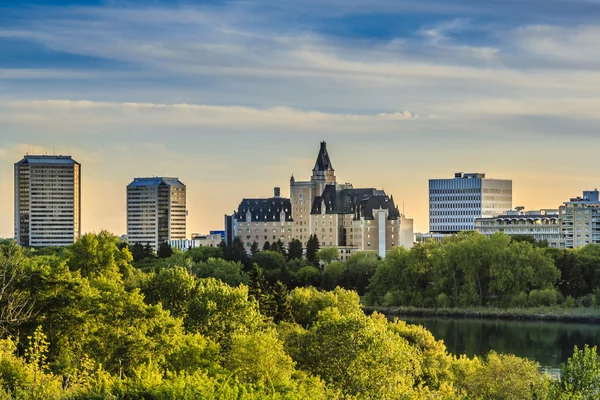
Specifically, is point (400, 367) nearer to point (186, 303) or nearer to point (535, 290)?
point (186, 303)

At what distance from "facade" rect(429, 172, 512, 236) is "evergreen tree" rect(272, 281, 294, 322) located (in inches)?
4900

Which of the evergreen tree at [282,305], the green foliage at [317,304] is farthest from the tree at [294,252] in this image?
the evergreen tree at [282,305]

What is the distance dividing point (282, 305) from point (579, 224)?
321 feet

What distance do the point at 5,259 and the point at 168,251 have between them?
7225 cm

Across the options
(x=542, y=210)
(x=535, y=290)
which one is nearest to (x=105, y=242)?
(x=535, y=290)

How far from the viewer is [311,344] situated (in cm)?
3919

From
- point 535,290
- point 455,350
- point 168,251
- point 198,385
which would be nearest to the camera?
point 198,385

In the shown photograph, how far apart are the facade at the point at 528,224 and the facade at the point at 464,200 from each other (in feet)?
47.9

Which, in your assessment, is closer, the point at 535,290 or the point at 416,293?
the point at 535,290

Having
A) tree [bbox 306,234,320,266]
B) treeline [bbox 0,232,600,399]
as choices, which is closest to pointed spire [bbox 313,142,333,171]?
tree [bbox 306,234,320,266]

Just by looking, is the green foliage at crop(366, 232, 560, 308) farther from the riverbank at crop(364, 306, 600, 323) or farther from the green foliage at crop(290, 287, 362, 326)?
the green foliage at crop(290, 287, 362, 326)

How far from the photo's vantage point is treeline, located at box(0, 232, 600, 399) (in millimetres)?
30125

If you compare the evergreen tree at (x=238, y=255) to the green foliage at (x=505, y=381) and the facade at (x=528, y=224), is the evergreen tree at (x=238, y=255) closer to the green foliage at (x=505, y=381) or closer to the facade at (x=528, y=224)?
the facade at (x=528, y=224)

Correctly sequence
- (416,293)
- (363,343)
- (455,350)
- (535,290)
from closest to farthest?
(363,343) → (455,350) → (535,290) → (416,293)
